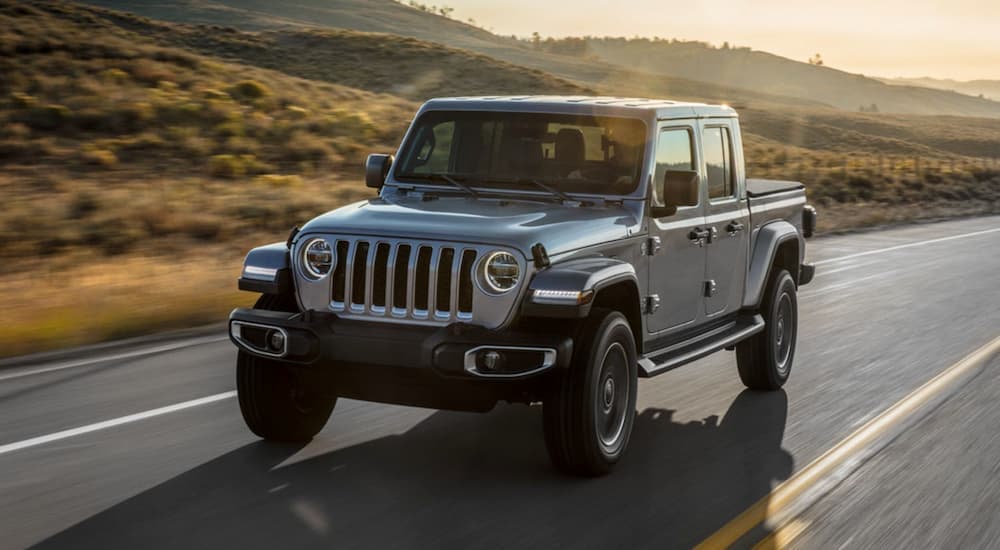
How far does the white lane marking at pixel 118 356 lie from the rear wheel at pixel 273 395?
8.40 ft

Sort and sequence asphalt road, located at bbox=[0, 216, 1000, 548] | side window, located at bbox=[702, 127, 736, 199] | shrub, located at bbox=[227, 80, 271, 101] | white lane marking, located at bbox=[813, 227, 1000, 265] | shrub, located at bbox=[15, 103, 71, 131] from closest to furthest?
asphalt road, located at bbox=[0, 216, 1000, 548], side window, located at bbox=[702, 127, 736, 199], white lane marking, located at bbox=[813, 227, 1000, 265], shrub, located at bbox=[15, 103, 71, 131], shrub, located at bbox=[227, 80, 271, 101]

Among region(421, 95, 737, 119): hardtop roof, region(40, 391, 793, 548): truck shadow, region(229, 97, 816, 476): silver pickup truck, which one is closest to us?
region(40, 391, 793, 548): truck shadow

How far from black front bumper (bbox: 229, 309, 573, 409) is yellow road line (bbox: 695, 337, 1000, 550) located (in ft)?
3.35

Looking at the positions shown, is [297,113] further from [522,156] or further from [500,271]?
[500,271]

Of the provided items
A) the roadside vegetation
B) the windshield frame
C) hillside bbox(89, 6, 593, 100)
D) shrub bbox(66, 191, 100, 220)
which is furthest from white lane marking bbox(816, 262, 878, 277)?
hillside bbox(89, 6, 593, 100)

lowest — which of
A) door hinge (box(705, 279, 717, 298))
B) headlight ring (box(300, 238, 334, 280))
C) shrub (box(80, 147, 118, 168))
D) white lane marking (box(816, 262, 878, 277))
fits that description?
shrub (box(80, 147, 118, 168))

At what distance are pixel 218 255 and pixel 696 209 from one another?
950cm

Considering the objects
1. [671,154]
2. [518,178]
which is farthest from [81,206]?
[671,154]

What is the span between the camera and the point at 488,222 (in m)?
5.86

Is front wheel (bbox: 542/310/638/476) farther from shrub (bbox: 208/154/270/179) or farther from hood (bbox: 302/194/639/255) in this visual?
shrub (bbox: 208/154/270/179)

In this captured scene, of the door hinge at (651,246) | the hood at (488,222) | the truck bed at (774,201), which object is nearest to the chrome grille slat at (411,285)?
the hood at (488,222)

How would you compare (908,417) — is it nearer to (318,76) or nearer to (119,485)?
(119,485)

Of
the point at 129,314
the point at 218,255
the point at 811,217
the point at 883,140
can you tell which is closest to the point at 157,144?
the point at 218,255

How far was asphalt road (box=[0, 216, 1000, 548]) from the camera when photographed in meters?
5.07
